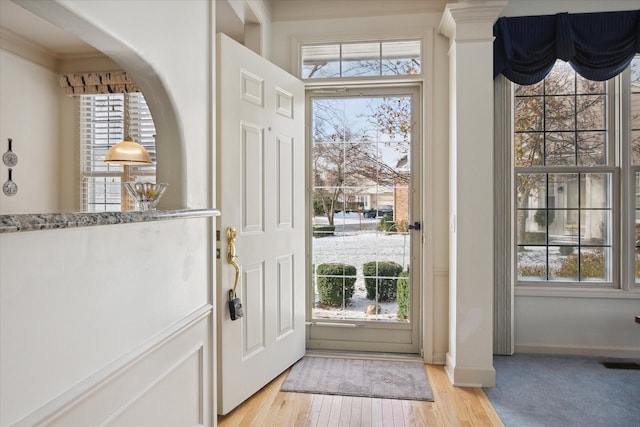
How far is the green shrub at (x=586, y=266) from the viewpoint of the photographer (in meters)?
3.09

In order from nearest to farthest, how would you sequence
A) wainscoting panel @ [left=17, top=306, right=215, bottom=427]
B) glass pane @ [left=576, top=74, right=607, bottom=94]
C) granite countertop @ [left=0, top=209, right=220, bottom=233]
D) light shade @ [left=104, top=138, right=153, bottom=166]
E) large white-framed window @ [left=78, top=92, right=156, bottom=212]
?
granite countertop @ [left=0, top=209, right=220, bottom=233] < wainscoting panel @ [left=17, top=306, right=215, bottom=427] < light shade @ [left=104, top=138, right=153, bottom=166] < large white-framed window @ [left=78, top=92, right=156, bottom=212] < glass pane @ [left=576, top=74, right=607, bottom=94]

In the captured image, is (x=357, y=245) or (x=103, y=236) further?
(x=357, y=245)

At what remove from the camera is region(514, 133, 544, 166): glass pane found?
10.2ft

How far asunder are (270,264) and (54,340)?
1.70 metres

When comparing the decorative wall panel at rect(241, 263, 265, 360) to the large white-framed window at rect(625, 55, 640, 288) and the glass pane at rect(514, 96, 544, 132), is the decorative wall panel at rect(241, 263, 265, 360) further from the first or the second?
the large white-framed window at rect(625, 55, 640, 288)

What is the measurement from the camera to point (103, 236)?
1107 mm

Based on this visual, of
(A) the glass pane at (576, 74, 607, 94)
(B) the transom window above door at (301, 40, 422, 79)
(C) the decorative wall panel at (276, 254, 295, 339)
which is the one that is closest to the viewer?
(C) the decorative wall panel at (276, 254, 295, 339)

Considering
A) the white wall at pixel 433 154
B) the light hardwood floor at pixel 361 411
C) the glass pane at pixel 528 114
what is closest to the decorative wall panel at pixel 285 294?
the light hardwood floor at pixel 361 411

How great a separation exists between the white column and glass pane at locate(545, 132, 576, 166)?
90cm

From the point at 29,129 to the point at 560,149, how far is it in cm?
392

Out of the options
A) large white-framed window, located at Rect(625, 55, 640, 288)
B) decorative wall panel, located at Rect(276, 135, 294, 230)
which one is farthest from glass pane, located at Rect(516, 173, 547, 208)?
decorative wall panel, located at Rect(276, 135, 294, 230)

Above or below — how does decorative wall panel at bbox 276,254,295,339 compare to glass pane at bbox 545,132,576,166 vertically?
below

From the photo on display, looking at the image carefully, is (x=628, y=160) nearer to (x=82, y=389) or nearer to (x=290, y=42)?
(x=290, y=42)

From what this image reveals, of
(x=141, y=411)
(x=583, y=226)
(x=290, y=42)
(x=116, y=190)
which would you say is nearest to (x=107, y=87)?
(x=116, y=190)
